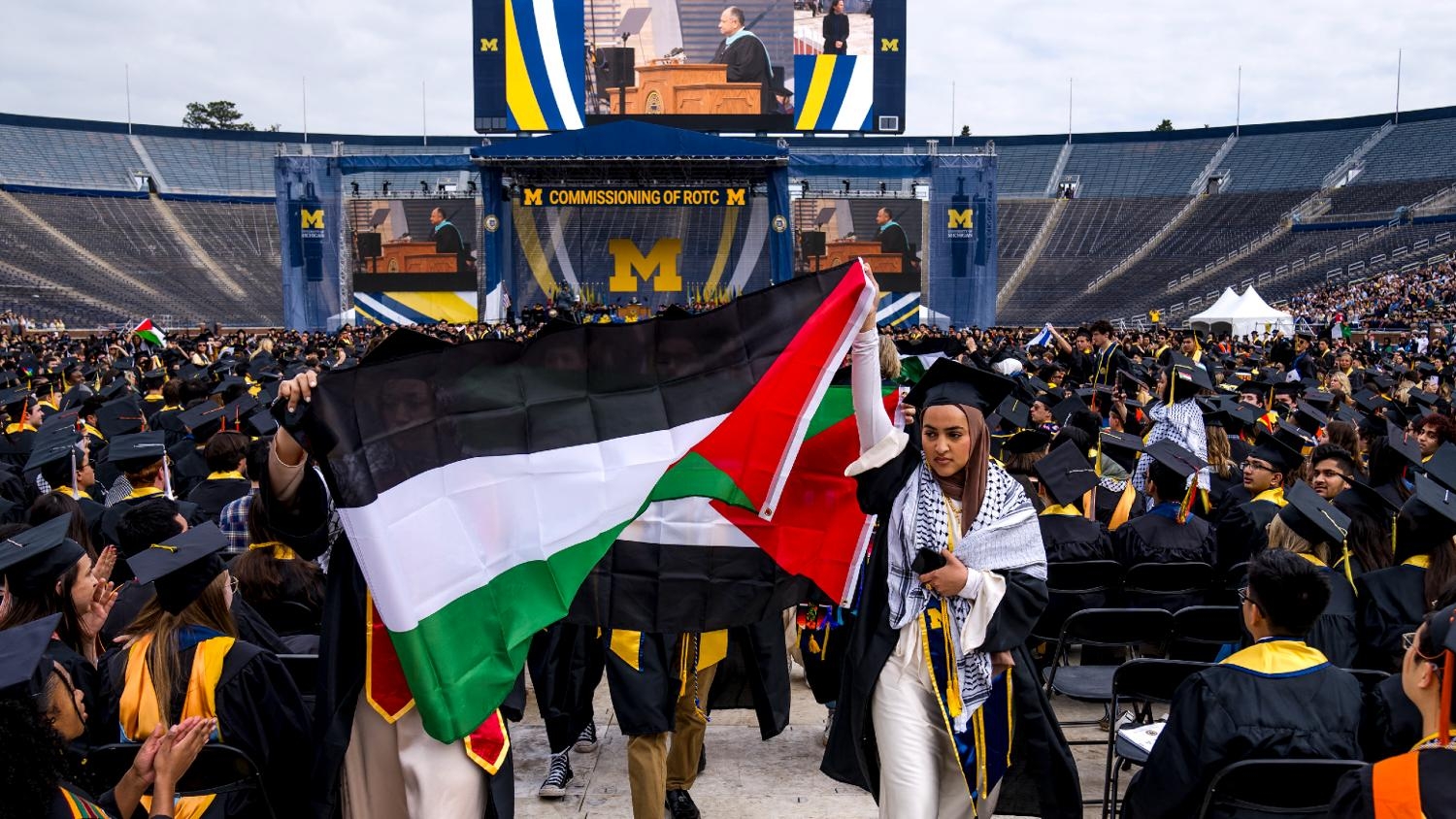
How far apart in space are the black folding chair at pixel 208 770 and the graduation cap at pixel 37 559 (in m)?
0.60

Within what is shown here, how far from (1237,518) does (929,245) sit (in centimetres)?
2793

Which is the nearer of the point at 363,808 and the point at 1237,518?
the point at 363,808

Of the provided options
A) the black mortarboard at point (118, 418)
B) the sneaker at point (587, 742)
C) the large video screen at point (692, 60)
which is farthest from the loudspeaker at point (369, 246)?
the sneaker at point (587, 742)

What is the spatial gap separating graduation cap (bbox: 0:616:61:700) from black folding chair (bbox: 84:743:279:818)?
0.58 m

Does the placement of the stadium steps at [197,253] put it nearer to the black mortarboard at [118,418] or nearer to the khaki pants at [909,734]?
the black mortarboard at [118,418]

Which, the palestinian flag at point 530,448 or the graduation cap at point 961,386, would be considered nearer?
the palestinian flag at point 530,448

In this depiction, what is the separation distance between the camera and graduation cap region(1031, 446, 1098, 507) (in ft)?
18.6

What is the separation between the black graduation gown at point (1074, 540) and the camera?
221 inches

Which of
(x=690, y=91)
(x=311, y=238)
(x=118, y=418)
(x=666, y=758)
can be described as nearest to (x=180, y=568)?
(x=666, y=758)

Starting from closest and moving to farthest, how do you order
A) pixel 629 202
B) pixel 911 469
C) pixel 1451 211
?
pixel 911 469 → pixel 629 202 → pixel 1451 211

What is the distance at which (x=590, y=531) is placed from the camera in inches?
131

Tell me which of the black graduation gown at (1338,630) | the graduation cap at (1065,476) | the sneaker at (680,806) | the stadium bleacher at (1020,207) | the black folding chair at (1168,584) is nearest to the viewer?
the black graduation gown at (1338,630)

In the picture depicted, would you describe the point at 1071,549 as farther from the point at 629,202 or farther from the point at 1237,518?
the point at 629,202

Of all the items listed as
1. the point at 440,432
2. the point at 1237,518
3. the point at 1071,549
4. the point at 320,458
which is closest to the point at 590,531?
the point at 440,432
